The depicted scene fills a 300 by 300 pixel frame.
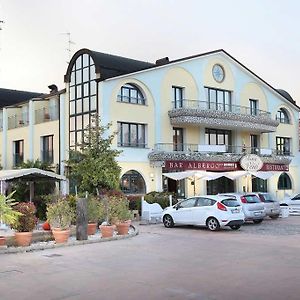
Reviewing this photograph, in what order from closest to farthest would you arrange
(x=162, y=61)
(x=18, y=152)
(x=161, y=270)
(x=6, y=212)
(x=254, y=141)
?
(x=161, y=270) → (x=6, y=212) → (x=162, y=61) → (x=18, y=152) → (x=254, y=141)

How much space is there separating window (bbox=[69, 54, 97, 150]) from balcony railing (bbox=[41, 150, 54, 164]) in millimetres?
3063

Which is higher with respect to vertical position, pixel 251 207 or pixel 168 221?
pixel 251 207

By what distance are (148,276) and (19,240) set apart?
20.8 feet

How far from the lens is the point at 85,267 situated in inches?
449

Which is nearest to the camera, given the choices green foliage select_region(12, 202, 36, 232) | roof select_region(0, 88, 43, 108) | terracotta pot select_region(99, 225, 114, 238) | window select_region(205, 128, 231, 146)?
green foliage select_region(12, 202, 36, 232)

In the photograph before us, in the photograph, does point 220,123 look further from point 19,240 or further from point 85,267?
point 85,267

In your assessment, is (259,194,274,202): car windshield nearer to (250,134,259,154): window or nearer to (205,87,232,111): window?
(205,87,232,111): window

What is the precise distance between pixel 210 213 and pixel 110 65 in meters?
16.9

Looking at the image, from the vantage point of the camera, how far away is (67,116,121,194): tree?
2730 cm

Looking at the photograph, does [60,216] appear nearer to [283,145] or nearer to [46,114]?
[46,114]

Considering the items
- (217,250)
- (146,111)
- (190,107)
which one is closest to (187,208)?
(217,250)

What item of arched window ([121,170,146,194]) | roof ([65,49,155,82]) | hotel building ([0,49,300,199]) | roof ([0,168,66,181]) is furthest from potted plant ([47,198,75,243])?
roof ([65,49,155,82])

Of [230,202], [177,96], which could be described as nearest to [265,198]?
[230,202]

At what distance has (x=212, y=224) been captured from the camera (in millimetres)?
20203
